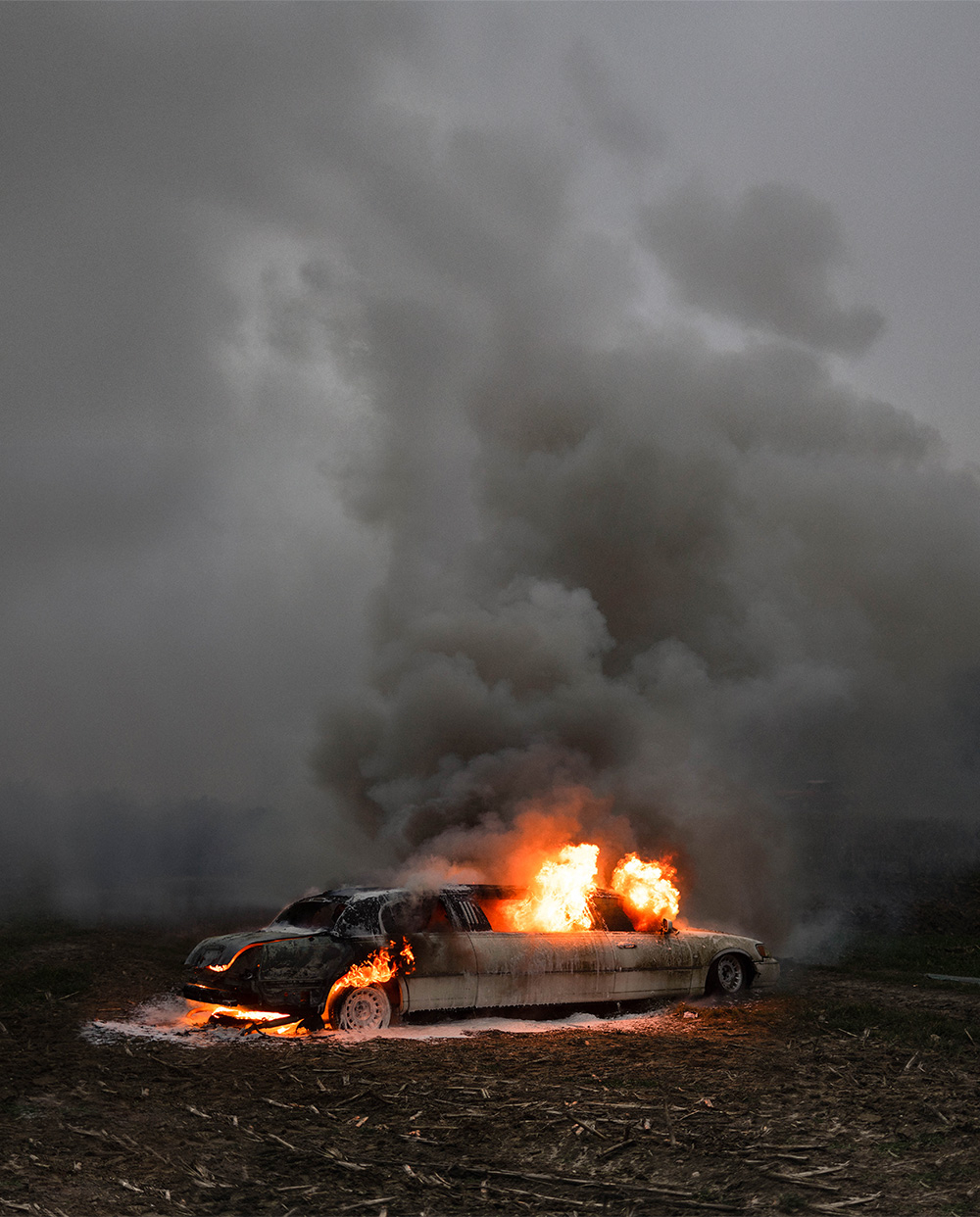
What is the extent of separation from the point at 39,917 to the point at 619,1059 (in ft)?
43.4

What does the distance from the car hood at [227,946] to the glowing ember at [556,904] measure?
2.43 m

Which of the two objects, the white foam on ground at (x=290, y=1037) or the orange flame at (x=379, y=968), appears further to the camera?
the orange flame at (x=379, y=968)

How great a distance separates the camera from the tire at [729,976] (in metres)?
9.96

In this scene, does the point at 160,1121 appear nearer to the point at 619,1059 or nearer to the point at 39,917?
the point at 619,1059

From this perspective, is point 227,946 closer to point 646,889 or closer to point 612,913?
point 612,913

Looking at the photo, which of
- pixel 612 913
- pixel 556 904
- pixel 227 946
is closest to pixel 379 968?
pixel 227 946

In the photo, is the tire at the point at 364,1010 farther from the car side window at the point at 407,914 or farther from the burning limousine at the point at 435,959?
the car side window at the point at 407,914

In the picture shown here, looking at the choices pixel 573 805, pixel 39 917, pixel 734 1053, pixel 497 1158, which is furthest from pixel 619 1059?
pixel 39 917

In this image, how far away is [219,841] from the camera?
30234 mm

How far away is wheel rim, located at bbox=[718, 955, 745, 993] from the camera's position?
1002 centimetres

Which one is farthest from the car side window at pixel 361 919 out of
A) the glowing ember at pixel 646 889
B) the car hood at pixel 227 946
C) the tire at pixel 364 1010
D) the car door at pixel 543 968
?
the glowing ember at pixel 646 889

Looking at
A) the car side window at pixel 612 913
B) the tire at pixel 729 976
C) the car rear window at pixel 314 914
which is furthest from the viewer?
the tire at pixel 729 976

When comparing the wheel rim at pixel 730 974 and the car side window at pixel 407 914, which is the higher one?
the car side window at pixel 407 914

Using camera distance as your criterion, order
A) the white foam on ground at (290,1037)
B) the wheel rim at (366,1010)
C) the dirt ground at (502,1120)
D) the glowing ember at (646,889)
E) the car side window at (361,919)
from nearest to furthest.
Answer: the dirt ground at (502,1120)
the white foam on ground at (290,1037)
the wheel rim at (366,1010)
the car side window at (361,919)
the glowing ember at (646,889)
